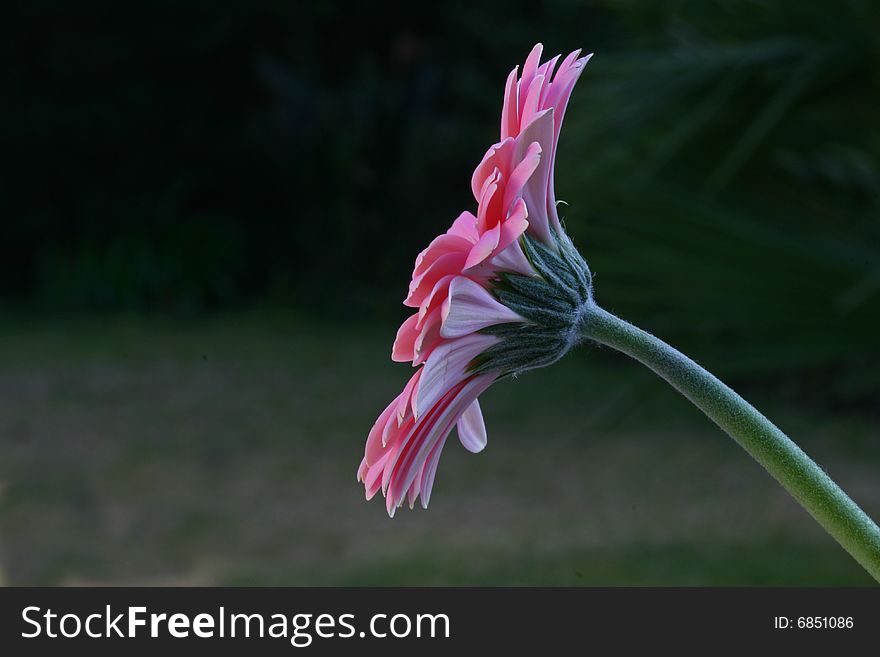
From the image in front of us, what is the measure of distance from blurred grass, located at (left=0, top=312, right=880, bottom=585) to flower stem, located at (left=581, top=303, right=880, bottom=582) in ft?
2.89

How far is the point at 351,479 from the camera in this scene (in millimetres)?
2525

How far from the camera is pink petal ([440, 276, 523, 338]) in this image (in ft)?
0.77

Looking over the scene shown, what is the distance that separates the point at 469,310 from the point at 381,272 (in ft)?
12.3

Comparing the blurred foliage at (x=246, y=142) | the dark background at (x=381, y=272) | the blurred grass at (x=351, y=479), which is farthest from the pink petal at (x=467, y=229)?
the blurred foliage at (x=246, y=142)

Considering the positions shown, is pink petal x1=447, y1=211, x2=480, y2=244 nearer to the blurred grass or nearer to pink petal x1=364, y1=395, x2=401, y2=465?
pink petal x1=364, y1=395, x2=401, y2=465

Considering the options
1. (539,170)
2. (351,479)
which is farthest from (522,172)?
(351,479)

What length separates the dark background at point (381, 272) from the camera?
1066mm

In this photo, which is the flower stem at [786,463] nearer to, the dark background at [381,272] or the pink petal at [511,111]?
the pink petal at [511,111]

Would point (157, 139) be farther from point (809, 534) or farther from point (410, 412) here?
point (410, 412)

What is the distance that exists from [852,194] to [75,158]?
3231 millimetres

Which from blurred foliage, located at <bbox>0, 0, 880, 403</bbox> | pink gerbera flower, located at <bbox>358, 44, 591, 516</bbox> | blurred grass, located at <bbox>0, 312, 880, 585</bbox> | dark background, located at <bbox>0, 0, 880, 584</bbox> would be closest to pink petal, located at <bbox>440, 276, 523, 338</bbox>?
pink gerbera flower, located at <bbox>358, 44, 591, 516</bbox>

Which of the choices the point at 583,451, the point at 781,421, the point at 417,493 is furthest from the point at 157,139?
the point at 417,493

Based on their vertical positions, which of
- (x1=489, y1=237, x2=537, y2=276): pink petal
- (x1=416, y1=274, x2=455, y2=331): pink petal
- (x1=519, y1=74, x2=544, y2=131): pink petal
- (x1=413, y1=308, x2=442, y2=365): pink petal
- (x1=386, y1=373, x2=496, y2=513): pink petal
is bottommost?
(x1=386, y1=373, x2=496, y2=513): pink petal

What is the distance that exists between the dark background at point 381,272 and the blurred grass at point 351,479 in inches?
0.4
